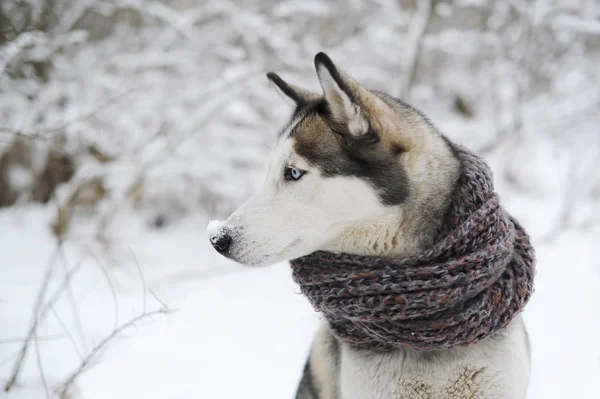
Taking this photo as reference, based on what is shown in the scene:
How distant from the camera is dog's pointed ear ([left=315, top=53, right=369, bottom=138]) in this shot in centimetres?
139

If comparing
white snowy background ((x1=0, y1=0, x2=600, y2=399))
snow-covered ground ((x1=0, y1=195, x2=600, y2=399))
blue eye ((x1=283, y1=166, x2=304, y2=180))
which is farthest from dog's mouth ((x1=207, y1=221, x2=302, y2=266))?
white snowy background ((x1=0, y1=0, x2=600, y2=399))

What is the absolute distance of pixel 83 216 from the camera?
606 centimetres

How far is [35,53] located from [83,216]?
7.51 feet

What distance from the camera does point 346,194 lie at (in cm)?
149

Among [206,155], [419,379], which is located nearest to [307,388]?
[419,379]

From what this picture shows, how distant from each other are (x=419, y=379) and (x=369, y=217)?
554 millimetres

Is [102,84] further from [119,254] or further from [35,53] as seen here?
[119,254]

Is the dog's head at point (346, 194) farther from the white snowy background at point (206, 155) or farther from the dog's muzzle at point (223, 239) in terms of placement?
the white snowy background at point (206, 155)

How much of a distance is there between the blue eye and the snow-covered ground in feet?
2.88

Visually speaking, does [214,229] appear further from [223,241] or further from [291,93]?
[291,93]

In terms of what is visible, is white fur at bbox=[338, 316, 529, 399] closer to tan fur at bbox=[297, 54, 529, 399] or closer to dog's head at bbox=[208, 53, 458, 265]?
tan fur at bbox=[297, 54, 529, 399]

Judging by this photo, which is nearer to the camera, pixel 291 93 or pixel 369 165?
pixel 369 165

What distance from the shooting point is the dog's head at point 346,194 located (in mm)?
1492

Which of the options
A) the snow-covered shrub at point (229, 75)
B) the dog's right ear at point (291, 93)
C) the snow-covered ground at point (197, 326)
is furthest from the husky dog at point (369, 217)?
the snow-covered shrub at point (229, 75)
